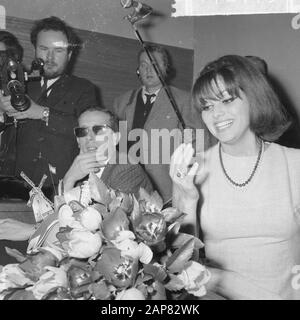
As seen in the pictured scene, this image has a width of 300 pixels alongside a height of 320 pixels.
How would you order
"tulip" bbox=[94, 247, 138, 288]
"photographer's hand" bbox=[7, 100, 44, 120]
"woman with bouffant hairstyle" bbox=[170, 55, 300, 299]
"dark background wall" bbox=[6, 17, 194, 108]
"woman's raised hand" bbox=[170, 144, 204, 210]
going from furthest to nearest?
"dark background wall" bbox=[6, 17, 194, 108] < "photographer's hand" bbox=[7, 100, 44, 120] < "woman with bouffant hairstyle" bbox=[170, 55, 300, 299] < "woman's raised hand" bbox=[170, 144, 204, 210] < "tulip" bbox=[94, 247, 138, 288]

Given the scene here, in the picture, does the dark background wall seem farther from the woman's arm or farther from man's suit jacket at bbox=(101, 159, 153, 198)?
the woman's arm

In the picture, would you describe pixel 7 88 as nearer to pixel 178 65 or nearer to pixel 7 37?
pixel 7 37

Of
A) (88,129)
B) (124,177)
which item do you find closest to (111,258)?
(124,177)

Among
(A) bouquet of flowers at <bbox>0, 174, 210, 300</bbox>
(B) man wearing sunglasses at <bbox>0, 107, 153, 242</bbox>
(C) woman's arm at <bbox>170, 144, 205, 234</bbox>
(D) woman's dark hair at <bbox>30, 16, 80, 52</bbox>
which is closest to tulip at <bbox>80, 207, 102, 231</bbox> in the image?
(A) bouquet of flowers at <bbox>0, 174, 210, 300</bbox>

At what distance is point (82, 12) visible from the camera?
1.39 meters

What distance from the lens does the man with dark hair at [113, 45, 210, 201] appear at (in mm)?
1405

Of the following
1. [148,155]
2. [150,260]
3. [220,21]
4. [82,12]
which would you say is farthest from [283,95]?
[150,260]

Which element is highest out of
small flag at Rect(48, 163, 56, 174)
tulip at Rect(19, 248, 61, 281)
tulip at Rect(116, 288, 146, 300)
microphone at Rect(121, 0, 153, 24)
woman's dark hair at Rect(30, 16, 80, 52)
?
microphone at Rect(121, 0, 153, 24)

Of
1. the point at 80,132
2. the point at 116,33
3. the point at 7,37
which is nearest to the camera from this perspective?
the point at 80,132

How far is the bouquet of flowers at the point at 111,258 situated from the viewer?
400 mm

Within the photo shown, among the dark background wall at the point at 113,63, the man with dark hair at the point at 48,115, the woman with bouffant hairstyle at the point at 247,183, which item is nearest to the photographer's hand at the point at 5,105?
the man with dark hair at the point at 48,115

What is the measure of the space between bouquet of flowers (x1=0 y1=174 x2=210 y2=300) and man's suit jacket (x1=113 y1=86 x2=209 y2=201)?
90 cm

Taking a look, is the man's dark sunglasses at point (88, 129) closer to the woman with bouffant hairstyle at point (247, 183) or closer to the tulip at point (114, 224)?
the woman with bouffant hairstyle at point (247, 183)

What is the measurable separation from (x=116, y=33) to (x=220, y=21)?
0.34 metres
